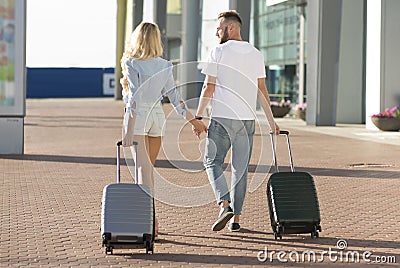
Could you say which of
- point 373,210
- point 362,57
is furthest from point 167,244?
point 362,57

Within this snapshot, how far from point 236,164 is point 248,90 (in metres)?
0.68

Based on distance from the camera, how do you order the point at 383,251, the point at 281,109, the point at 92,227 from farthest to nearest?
the point at 281,109 → the point at 92,227 → the point at 383,251

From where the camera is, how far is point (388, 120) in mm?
24984

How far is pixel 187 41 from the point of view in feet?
158

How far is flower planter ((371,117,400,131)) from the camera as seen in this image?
24.9 meters

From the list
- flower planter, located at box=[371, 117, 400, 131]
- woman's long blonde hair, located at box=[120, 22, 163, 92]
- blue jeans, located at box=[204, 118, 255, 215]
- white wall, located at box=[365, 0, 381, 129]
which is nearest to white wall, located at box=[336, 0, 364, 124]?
white wall, located at box=[365, 0, 381, 129]

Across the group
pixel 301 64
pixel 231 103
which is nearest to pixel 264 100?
pixel 231 103

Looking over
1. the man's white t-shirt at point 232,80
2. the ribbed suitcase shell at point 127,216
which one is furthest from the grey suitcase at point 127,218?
the man's white t-shirt at point 232,80

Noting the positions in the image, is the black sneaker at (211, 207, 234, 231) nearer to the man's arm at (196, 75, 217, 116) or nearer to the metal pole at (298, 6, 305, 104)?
the man's arm at (196, 75, 217, 116)

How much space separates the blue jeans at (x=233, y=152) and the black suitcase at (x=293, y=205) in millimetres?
354

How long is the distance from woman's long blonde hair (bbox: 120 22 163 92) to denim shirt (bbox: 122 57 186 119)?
52 millimetres

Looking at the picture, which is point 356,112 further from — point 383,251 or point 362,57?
point 383,251

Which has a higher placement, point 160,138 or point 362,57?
point 362,57

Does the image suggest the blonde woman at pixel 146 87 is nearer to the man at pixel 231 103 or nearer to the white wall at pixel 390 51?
the man at pixel 231 103
